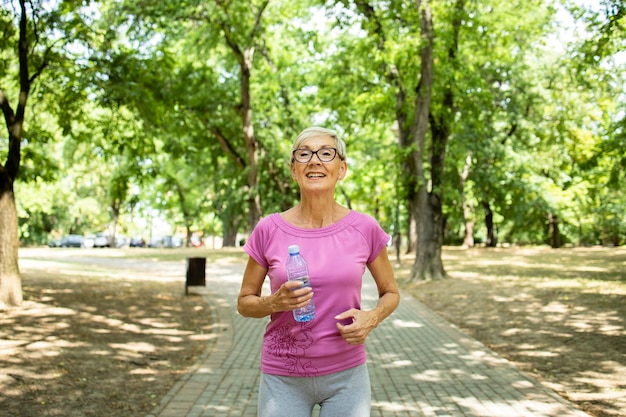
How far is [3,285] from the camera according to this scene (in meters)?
11.4

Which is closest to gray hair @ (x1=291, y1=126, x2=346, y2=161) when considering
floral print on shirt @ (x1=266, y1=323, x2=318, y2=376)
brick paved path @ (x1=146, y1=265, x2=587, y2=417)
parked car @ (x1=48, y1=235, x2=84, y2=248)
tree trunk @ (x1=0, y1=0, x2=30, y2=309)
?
floral print on shirt @ (x1=266, y1=323, x2=318, y2=376)

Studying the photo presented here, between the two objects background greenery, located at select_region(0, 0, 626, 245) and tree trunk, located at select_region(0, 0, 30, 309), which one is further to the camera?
background greenery, located at select_region(0, 0, 626, 245)

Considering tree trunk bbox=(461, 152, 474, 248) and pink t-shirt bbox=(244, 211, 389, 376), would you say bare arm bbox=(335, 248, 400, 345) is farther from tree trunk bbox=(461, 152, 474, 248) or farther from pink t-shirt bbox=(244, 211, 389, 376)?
tree trunk bbox=(461, 152, 474, 248)

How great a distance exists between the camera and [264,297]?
2.71m

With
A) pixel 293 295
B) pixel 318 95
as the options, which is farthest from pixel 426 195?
pixel 293 295

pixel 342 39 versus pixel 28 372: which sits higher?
pixel 342 39

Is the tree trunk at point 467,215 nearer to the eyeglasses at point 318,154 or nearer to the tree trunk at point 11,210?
the tree trunk at point 11,210

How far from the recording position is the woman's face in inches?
113

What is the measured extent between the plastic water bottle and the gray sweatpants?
0.27 m

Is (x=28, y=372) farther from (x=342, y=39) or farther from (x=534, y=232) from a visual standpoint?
(x=534, y=232)

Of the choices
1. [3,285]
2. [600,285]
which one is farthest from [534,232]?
[3,285]

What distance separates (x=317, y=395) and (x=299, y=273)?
0.53 meters

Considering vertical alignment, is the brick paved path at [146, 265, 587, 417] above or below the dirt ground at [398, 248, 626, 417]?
below

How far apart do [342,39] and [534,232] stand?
36.3 metres
